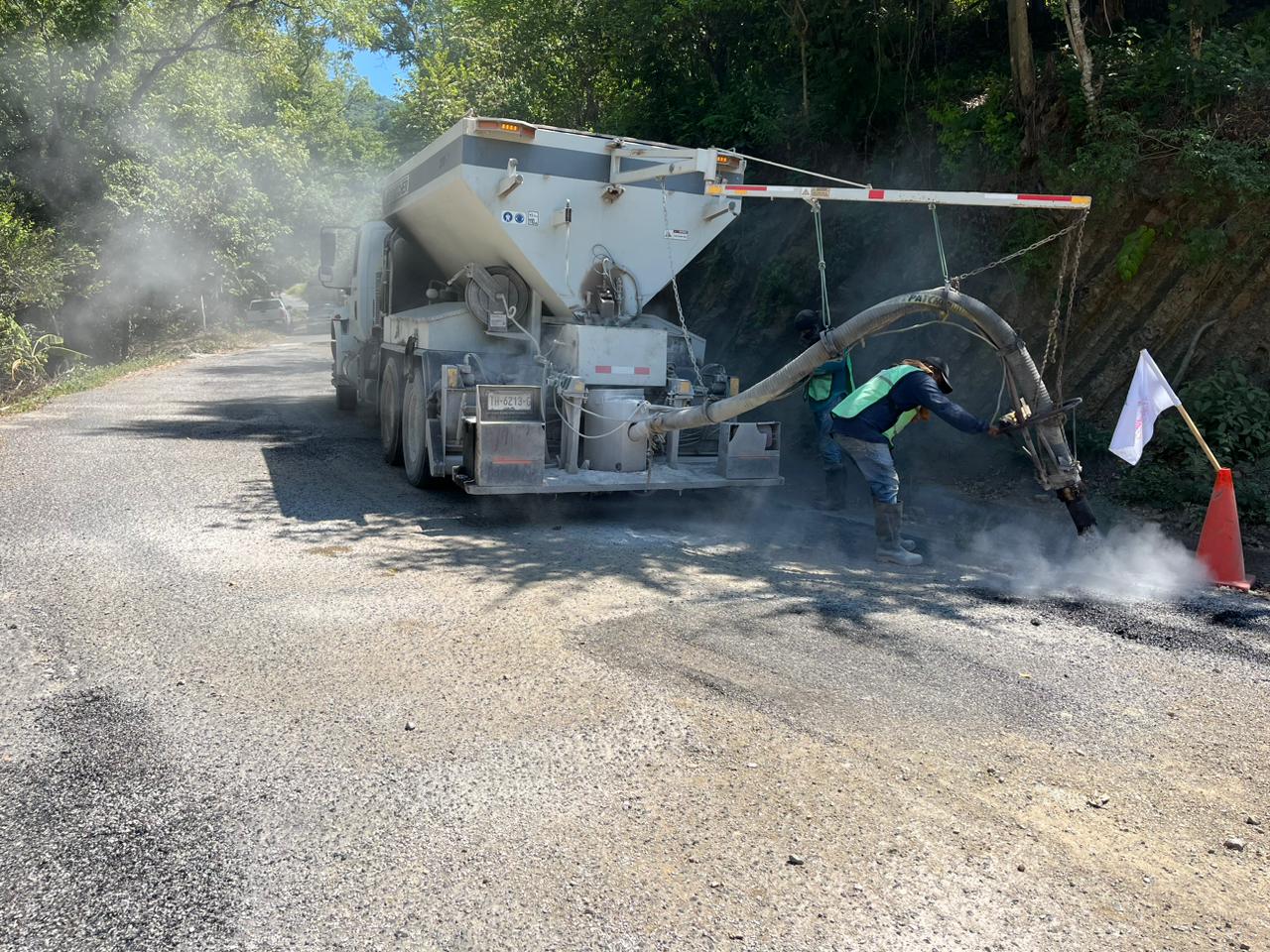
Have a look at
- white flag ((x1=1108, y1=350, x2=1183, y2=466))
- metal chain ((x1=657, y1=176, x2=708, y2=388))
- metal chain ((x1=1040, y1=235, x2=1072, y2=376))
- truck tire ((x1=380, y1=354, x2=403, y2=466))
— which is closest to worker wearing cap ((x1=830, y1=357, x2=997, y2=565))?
metal chain ((x1=1040, y1=235, x2=1072, y2=376))

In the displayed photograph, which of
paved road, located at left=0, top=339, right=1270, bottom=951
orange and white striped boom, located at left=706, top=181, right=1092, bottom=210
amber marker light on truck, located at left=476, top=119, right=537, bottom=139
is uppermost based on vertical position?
amber marker light on truck, located at left=476, top=119, right=537, bottom=139

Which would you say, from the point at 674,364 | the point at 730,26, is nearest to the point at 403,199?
the point at 674,364

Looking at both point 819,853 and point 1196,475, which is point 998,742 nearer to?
point 819,853

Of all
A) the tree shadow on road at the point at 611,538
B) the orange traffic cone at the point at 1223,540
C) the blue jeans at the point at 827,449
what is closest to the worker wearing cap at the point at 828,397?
the blue jeans at the point at 827,449

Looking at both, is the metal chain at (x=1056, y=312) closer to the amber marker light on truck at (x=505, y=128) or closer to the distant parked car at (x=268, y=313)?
the amber marker light on truck at (x=505, y=128)

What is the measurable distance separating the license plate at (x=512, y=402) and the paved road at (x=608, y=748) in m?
1.22

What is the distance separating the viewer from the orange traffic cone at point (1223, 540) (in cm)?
637

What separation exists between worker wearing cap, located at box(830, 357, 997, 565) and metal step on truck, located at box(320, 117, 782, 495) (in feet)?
4.12

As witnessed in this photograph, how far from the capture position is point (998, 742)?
399 centimetres

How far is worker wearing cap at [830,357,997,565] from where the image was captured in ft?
22.3

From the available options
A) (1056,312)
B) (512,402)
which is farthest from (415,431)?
(1056,312)

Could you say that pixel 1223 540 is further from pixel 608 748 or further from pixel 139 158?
pixel 139 158

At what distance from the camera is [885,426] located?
6.95m

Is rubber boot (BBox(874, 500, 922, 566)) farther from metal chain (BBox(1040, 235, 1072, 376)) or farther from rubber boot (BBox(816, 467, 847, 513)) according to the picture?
rubber boot (BBox(816, 467, 847, 513))
